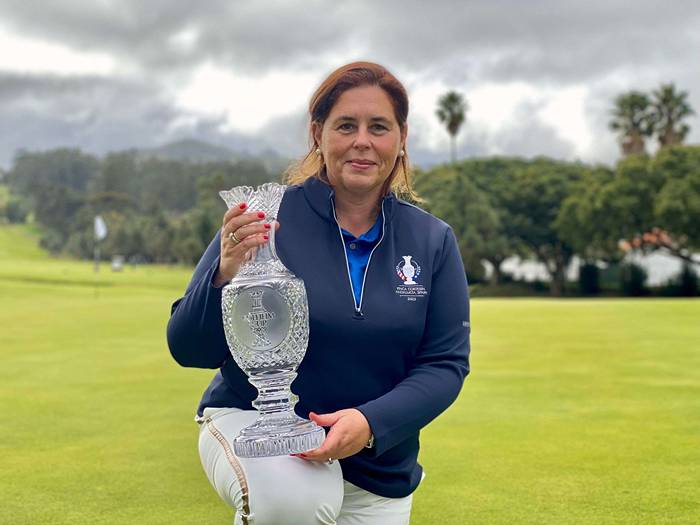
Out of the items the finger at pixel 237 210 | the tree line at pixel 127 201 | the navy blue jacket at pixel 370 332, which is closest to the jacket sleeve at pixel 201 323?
the navy blue jacket at pixel 370 332

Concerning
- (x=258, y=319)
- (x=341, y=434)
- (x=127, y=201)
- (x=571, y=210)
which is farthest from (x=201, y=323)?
(x=127, y=201)

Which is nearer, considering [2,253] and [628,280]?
[628,280]

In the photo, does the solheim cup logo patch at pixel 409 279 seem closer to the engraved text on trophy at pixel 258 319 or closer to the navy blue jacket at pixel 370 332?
the navy blue jacket at pixel 370 332

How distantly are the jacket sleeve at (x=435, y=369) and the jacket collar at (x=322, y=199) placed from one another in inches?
10.5

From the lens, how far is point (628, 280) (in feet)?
159

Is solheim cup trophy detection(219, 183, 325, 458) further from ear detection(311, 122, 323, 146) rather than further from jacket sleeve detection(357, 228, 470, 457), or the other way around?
ear detection(311, 122, 323, 146)

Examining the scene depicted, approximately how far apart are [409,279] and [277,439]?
86cm

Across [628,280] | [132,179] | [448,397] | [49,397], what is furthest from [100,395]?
[132,179]

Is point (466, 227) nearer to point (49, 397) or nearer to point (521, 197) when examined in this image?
point (521, 197)

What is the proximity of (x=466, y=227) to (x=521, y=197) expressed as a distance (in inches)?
266

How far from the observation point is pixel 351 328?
321 cm

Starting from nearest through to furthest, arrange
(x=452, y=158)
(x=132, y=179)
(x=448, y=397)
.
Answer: (x=448, y=397), (x=452, y=158), (x=132, y=179)

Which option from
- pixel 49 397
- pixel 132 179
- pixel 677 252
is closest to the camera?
pixel 49 397

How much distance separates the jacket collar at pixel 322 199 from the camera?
3414mm
